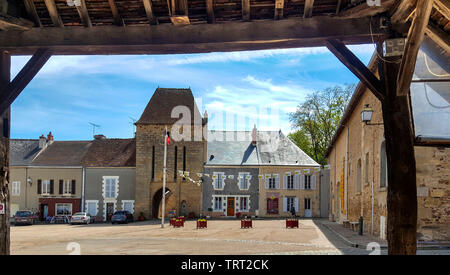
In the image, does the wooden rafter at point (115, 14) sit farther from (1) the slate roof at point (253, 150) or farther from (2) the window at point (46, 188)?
(2) the window at point (46, 188)

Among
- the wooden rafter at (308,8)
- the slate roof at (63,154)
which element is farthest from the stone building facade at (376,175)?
the slate roof at (63,154)

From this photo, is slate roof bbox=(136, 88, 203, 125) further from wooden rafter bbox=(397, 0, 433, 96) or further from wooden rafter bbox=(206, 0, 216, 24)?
wooden rafter bbox=(397, 0, 433, 96)

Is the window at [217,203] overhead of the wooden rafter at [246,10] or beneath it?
beneath

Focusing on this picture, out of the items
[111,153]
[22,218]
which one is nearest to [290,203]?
[111,153]

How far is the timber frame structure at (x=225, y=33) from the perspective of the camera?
6.35m

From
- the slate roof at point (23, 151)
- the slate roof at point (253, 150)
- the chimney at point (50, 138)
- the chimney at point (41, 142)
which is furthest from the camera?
the chimney at point (50, 138)

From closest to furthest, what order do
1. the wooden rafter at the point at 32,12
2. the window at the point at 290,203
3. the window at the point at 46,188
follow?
1. the wooden rafter at the point at 32,12
2. the window at the point at 46,188
3. the window at the point at 290,203

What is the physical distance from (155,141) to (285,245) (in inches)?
1260

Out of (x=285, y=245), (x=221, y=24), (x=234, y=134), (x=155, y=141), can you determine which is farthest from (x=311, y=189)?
(x=221, y=24)

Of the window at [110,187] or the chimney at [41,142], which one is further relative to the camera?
the chimney at [41,142]

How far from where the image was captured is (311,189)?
155 feet

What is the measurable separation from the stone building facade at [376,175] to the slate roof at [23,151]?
95.1ft
